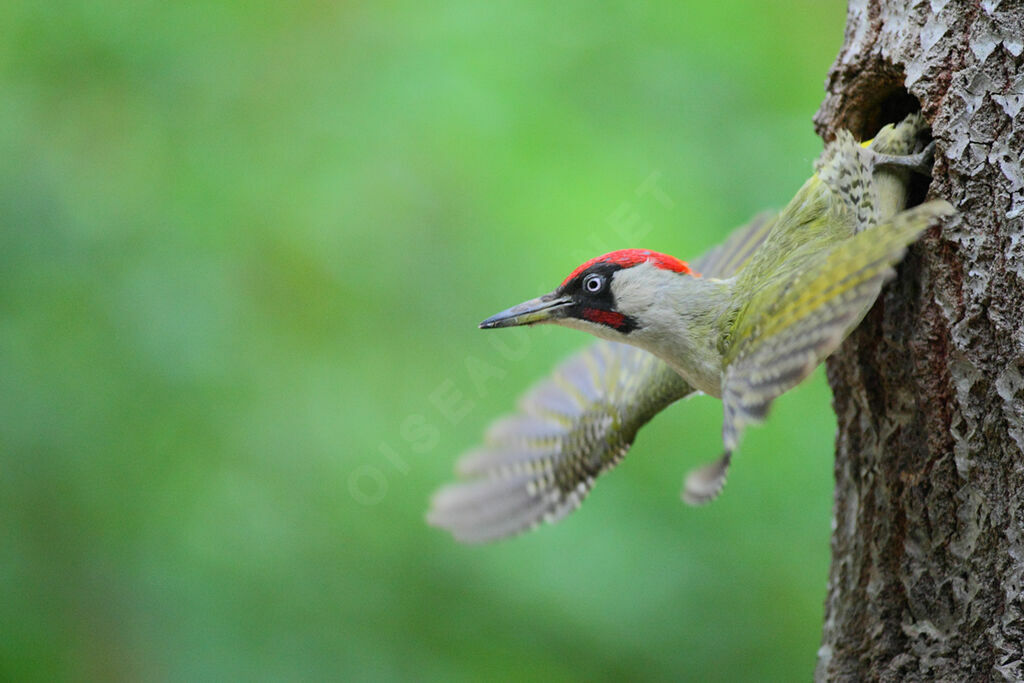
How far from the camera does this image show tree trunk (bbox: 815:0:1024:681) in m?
2.23

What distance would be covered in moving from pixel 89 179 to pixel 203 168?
435mm

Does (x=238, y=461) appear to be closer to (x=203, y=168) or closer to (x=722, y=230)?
(x=203, y=168)

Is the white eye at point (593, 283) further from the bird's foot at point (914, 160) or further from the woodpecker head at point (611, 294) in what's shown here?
the bird's foot at point (914, 160)

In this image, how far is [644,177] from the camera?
12.5 feet

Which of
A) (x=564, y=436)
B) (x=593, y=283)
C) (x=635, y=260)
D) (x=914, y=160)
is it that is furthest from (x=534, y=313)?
(x=914, y=160)

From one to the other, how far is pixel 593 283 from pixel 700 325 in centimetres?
32

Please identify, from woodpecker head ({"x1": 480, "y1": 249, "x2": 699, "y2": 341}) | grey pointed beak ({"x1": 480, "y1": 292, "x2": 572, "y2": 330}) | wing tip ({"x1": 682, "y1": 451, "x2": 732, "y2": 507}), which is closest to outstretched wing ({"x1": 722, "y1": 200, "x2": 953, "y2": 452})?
woodpecker head ({"x1": 480, "y1": 249, "x2": 699, "y2": 341})

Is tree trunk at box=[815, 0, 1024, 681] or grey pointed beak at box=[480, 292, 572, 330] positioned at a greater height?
grey pointed beak at box=[480, 292, 572, 330]

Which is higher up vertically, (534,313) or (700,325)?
(534,313)

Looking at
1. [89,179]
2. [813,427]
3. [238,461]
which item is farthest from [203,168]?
[813,427]

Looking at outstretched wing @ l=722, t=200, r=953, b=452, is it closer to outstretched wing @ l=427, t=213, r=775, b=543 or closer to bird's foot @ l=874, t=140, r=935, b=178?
bird's foot @ l=874, t=140, r=935, b=178

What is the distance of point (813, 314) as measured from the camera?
2.07 metres

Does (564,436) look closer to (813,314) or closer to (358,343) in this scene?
(358,343)

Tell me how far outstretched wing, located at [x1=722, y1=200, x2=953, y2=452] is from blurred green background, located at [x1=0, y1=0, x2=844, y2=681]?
4.90 ft
